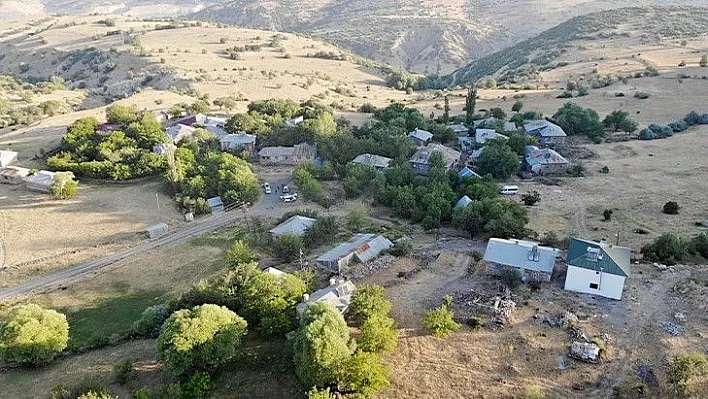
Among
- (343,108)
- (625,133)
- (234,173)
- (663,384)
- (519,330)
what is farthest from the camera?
(343,108)

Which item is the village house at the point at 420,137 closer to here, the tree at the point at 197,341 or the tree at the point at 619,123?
the tree at the point at 619,123

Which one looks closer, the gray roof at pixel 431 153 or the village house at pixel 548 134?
the gray roof at pixel 431 153

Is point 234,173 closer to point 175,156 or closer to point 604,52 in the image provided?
point 175,156

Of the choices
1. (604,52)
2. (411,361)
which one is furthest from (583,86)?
(411,361)

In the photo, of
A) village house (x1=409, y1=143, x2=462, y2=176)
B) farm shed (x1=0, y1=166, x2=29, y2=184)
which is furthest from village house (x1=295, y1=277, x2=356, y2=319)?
farm shed (x1=0, y1=166, x2=29, y2=184)

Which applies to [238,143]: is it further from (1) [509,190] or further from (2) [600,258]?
(2) [600,258]

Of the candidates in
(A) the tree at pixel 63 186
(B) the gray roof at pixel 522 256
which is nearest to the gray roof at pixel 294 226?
(B) the gray roof at pixel 522 256

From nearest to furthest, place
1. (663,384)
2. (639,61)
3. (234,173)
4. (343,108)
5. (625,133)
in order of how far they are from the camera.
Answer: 1. (663,384)
2. (234,173)
3. (625,133)
4. (343,108)
5. (639,61)
